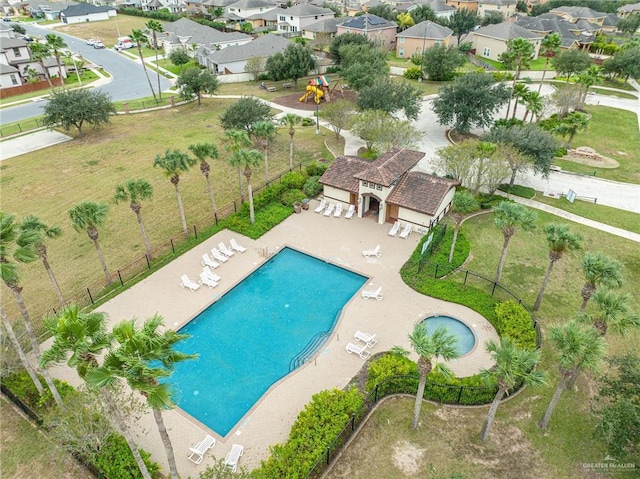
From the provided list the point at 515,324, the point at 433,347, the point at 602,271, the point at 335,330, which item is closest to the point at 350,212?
the point at 335,330

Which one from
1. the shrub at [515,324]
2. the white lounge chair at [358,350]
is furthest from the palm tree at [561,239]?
the white lounge chair at [358,350]

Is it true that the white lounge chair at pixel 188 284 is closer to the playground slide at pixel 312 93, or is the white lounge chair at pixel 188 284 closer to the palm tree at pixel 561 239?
the palm tree at pixel 561 239

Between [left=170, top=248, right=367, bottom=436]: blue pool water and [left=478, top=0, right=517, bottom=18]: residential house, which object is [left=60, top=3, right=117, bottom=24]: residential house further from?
[left=170, top=248, right=367, bottom=436]: blue pool water

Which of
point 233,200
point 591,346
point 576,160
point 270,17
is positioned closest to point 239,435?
point 591,346

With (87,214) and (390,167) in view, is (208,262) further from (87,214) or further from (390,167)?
(390,167)

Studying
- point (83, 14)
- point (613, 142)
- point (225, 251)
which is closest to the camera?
point (225, 251)

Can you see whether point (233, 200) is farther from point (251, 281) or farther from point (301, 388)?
point (301, 388)
